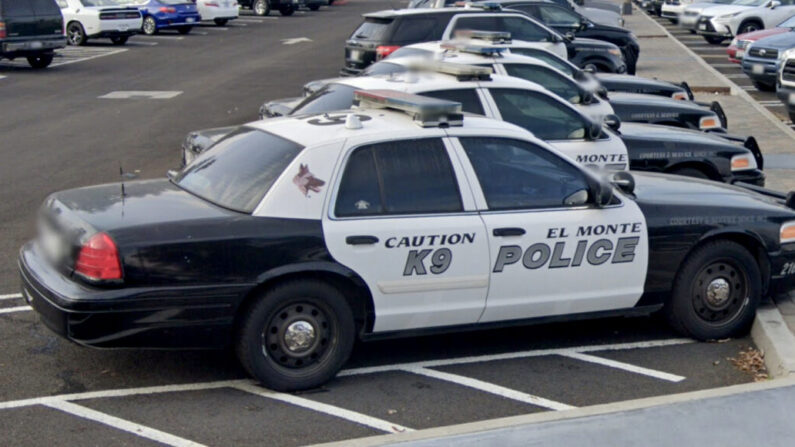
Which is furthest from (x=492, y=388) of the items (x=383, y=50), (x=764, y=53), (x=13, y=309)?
(x=764, y=53)

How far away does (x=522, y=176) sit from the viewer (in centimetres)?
716

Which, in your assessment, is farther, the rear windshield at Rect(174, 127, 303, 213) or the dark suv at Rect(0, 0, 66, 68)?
the dark suv at Rect(0, 0, 66, 68)

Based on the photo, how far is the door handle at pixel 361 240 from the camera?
259 inches

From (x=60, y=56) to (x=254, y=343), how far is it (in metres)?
24.8

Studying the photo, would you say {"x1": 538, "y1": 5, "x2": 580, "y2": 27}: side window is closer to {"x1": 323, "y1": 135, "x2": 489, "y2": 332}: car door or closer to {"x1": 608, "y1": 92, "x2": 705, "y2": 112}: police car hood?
{"x1": 608, "y1": 92, "x2": 705, "y2": 112}: police car hood

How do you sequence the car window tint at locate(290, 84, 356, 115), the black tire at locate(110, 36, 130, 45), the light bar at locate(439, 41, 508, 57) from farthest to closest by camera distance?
the black tire at locate(110, 36, 130, 45)
the light bar at locate(439, 41, 508, 57)
the car window tint at locate(290, 84, 356, 115)

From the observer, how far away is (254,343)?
21.2 feet

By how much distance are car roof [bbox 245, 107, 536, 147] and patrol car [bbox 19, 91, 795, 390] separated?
2 centimetres

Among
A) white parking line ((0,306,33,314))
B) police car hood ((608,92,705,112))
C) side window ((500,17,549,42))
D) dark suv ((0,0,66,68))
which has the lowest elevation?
dark suv ((0,0,66,68))

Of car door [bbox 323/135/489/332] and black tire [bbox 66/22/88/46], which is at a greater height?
car door [bbox 323/135/489/332]

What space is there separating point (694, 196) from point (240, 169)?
3035 mm

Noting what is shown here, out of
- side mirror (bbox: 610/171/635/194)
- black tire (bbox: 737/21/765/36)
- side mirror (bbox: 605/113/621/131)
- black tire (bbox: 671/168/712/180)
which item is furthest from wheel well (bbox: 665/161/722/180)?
black tire (bbox: 737/21/765/36)

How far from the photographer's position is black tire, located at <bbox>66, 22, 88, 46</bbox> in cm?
3228

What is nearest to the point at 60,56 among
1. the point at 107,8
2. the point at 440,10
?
the point at 107,8
